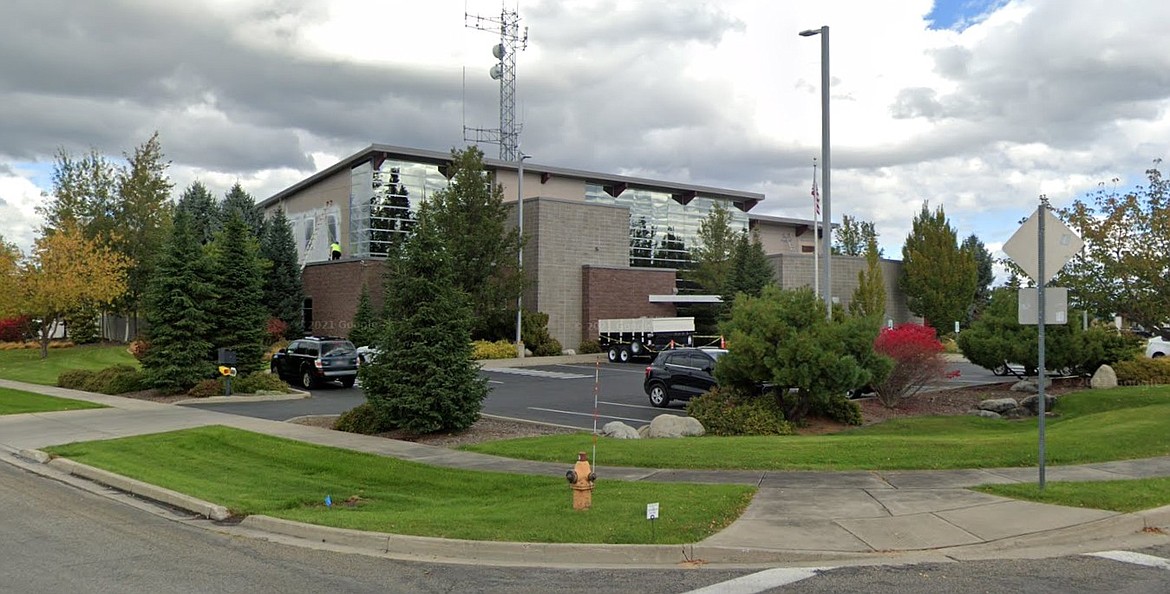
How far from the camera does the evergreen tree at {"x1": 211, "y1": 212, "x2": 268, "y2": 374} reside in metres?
26.1

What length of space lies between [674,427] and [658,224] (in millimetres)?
50794

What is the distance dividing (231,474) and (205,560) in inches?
195

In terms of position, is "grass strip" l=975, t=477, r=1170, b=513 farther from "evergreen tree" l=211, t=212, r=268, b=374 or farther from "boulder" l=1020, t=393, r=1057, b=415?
"evergreen tree" l=211, t=212, r=268, b=374

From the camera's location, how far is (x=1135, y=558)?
7352 millimetres

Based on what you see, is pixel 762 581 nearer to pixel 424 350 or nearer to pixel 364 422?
pixel 424 350

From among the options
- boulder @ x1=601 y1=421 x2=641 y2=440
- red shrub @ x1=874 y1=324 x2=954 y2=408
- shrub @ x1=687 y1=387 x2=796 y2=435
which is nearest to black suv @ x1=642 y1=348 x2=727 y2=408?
shrub @ x1=687 y1=387 x2=796 y2=435

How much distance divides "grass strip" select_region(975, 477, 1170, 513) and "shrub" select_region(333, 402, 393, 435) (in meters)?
10.5

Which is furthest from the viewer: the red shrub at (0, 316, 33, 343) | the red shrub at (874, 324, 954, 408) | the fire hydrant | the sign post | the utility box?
the red shrub at (0, 316, 33, 343)

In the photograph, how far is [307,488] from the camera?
11344mm

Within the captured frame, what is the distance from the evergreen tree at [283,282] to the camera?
49531 mm

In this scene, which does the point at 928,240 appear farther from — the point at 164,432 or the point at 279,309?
the point at 164,432

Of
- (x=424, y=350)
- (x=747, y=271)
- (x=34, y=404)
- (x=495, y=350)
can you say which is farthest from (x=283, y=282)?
(x=424, y=350)

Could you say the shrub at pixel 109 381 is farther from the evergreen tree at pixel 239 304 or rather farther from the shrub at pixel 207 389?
the evergreen tree at pixel 239 304

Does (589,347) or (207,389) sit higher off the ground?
(589,347)
